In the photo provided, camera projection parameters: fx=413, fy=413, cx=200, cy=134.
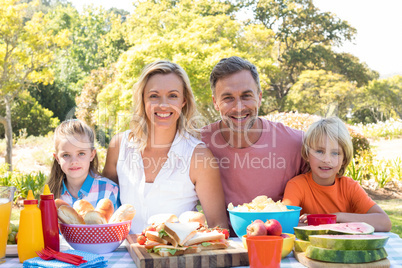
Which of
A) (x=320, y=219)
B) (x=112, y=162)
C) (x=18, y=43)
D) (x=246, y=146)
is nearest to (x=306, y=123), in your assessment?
(x=246, y=146)

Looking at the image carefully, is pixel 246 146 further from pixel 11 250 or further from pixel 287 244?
pixel 11 250

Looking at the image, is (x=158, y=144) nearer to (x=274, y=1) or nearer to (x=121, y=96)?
(x=121, y=96)

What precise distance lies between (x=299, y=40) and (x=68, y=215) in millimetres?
24827

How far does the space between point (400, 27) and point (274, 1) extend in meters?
10.4

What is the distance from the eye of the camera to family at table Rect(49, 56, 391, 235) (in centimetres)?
292

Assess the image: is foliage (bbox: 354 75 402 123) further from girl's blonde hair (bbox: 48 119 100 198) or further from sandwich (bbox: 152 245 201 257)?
sandwich (bbox: 152 245 201 257)

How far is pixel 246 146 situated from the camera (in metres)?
3.25

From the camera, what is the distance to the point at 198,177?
301 cm

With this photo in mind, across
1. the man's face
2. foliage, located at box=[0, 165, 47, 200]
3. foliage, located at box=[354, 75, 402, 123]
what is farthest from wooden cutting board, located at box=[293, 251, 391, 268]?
foliage, located at box=[354, 75, 402, 123]

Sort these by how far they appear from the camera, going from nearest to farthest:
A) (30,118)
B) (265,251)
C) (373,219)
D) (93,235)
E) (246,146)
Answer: (265,251)
(93,235)
(373,219)
(246,146)
(30,118)

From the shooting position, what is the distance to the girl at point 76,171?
114 inches

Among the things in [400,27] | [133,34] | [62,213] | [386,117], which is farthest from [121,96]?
[400,27]

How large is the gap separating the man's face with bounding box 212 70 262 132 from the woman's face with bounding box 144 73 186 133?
1.20 feet

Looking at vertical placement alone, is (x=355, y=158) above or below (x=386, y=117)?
below
